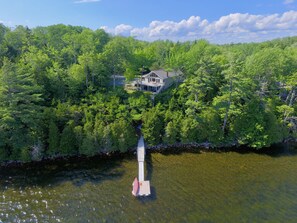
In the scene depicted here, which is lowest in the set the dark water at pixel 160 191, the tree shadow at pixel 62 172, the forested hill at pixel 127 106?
the dark water at pixel 160 191

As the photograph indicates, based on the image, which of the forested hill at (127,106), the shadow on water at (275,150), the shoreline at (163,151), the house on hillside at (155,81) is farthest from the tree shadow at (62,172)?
the house on hillside at (155,81)

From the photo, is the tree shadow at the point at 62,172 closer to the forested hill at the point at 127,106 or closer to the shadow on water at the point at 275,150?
the forested hill at the point at 127,106

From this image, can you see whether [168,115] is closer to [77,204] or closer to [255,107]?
[255,107]

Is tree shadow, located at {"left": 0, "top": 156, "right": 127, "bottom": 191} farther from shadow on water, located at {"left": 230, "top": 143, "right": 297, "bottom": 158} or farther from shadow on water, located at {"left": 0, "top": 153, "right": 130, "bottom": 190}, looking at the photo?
shadow on water, located at {"left": 230, "top": 143, "right": 297, "bottom": 158}

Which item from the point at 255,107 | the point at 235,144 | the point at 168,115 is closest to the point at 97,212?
the point at 168,115

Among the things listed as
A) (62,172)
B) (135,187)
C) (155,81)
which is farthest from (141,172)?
(155,81)

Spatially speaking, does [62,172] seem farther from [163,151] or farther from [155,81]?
[155,81]
